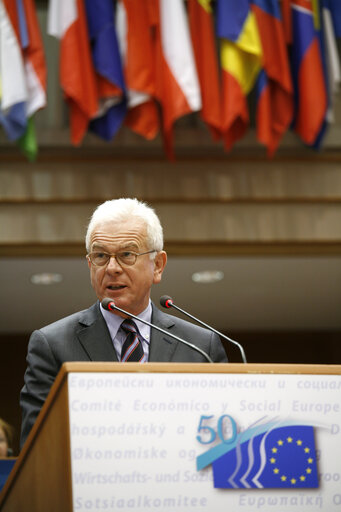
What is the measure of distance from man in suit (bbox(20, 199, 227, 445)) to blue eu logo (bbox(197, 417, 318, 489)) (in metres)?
0.83

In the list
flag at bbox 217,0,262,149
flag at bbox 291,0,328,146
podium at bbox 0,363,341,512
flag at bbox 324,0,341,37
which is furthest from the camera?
flag at bbox 324,0,341,37

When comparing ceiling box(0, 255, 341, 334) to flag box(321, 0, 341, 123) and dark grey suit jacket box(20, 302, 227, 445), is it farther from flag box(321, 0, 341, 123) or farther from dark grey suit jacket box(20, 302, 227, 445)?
dark grey suit jacket box(20, 302, 227, 445)

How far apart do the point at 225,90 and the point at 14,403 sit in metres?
4.71

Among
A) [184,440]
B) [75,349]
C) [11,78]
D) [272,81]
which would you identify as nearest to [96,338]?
[75,349]

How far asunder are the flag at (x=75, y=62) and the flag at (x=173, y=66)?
0.53 metres

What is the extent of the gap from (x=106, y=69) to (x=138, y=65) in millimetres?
254

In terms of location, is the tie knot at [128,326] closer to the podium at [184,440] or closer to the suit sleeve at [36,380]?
the suit sleeve at [36,380]

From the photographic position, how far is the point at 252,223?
7.09 meters

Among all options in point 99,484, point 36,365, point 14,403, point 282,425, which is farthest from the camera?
point 14,403

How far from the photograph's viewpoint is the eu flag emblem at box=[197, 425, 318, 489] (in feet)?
7.26

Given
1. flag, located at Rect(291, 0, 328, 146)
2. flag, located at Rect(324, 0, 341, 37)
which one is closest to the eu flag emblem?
flag, located at Rect(291, 0, 328, 146)

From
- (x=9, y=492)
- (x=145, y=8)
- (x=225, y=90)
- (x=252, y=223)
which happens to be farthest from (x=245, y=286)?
(x=9, y=492)

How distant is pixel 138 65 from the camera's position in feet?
21.5

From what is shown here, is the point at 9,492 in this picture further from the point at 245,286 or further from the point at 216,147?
the point at 245,286
